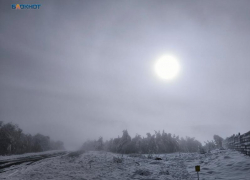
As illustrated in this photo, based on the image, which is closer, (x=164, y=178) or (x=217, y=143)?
(x=164, y=178)

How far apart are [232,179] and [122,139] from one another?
241 feet

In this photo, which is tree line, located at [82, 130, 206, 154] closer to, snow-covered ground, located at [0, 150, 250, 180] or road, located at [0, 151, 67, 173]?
road, located at [0, 151, 67, 173]

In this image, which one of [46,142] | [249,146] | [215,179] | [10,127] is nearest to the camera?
[215,179]

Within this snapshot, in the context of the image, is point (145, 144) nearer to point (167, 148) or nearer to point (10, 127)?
point (167, 148)

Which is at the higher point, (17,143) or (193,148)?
(17,143)

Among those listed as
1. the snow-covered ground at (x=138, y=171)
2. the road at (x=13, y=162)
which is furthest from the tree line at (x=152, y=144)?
the snow-covered ground at (x=138, y=171)

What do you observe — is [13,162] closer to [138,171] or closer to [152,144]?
[138,171]

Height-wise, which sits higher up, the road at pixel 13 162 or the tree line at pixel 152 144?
the road at pixel 13 162

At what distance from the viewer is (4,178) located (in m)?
11.7

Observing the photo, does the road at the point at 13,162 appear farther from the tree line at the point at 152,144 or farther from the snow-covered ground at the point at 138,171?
the tree line at the point at 152,144

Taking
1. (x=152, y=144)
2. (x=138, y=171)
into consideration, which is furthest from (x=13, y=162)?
(x=152, y=144)

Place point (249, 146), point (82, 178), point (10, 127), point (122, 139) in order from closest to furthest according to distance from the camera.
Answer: point (82, 178) < point (249, 146) < point (10, 127) < point (122, 139)

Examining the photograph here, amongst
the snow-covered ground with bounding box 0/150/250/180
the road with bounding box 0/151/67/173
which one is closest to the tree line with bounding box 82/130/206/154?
the road with bounding box 0/151/67/173

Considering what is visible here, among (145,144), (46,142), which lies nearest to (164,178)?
(145,144)
